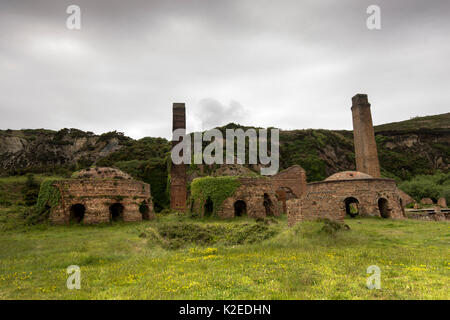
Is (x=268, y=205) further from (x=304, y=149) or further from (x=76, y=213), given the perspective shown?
(x=304, y=149)

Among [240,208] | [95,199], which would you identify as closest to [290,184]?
[240,208]

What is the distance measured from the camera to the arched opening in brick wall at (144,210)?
75.5 ft

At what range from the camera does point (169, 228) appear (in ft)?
53.5

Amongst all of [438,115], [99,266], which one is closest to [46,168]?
[99,266]

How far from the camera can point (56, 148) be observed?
2338 inches

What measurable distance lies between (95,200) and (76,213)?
2.92 meters

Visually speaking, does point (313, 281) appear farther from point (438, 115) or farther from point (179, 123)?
point (438, 115)

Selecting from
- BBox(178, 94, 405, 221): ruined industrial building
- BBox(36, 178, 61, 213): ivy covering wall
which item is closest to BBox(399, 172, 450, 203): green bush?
BBox(178, 94, 405, 221): ruined industrial building

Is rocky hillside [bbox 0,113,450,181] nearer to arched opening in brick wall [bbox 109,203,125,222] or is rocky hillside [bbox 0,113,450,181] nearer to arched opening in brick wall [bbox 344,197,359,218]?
arched opening in brick wall [bbox 344,197,359,218]

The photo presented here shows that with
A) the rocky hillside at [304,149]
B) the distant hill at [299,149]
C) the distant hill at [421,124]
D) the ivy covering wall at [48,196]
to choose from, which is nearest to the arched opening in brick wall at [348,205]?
the ivy covering wall at [48,196]

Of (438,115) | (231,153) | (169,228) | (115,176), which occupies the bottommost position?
(169,228)

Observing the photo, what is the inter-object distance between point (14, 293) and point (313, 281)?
6262 mm

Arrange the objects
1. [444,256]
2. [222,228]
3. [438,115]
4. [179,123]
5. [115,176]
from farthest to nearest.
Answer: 1. [438,115]
2. [179,123]
3. [115,176]
4. [222,228]
5. [444,256]

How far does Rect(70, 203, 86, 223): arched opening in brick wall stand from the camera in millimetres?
19606
